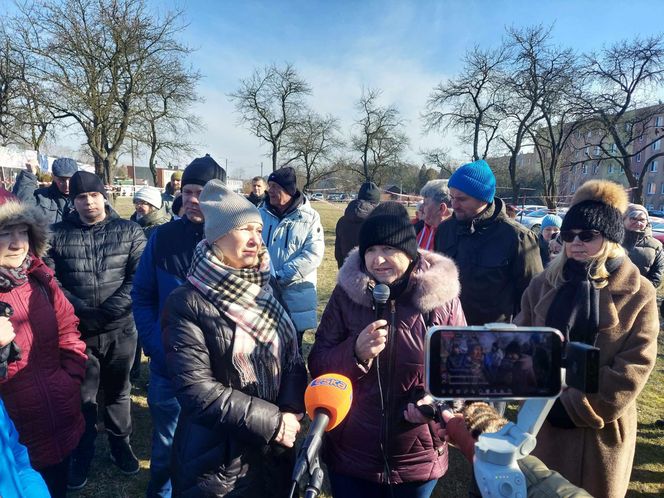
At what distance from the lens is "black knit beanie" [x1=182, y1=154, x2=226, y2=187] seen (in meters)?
2.80

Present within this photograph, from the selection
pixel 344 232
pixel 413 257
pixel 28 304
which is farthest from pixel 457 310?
pixel 344 232

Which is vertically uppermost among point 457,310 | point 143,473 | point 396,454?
point 457,310

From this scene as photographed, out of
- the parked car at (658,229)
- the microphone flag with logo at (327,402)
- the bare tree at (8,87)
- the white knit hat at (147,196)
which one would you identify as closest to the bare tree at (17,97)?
the bare tree at (8,87)

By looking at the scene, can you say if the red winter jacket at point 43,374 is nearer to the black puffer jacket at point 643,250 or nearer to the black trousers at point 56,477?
the black trousers at point 56,477

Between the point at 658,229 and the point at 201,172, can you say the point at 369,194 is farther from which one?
the point at 658,229

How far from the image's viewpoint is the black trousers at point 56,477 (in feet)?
6.82

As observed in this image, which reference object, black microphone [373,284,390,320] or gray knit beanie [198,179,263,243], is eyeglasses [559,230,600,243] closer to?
black microphone [373,284,390,320]

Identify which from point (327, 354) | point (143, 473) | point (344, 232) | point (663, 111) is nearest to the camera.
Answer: point (327, 354)

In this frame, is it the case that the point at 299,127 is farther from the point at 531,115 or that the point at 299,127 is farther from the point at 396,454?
the point at 396,454

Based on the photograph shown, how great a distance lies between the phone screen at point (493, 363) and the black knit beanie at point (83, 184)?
301 cm

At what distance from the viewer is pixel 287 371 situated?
1881mm

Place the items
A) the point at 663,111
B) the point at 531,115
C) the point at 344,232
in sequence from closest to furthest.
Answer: the point at 344,232 → the point at 663,111 → the point at 531,115

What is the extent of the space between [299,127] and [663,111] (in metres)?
19.6

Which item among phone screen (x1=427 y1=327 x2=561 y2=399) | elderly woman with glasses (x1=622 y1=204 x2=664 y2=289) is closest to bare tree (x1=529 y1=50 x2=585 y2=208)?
elderly woman with glasses (x1=622 y1=204 x2=664 y2=289)
